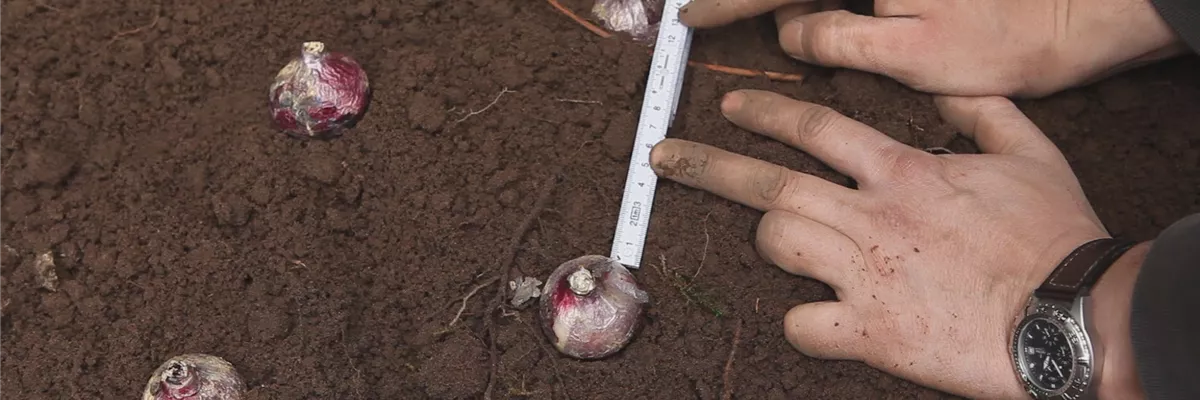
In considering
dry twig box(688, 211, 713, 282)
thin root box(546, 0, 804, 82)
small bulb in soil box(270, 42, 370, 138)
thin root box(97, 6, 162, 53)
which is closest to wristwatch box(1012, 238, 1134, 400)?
dry twig box(688, 211, 713, 282)

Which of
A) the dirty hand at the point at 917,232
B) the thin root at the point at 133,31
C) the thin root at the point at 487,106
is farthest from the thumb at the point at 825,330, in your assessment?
the thin root at the point at 133,31

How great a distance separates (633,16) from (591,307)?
703 millimetres

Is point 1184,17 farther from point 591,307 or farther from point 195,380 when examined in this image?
point 195,380

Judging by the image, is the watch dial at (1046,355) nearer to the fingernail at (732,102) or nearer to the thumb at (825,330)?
the thumb at (825,330)

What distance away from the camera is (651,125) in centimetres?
188

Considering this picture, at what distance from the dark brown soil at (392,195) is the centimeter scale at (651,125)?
1.1 inches

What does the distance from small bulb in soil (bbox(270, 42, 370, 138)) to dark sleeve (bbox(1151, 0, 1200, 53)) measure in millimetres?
1552

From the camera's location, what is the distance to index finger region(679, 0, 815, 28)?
1772mm

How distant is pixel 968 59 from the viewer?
5.48ft

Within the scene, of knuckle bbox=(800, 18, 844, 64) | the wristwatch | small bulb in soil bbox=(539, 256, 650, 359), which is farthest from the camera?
knuckle bbox=(800, 18, 844, 64)

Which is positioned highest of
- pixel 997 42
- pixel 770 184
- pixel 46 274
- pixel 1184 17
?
pixel 1184 17

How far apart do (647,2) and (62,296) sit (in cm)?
136

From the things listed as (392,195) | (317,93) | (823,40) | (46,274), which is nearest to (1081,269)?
(823,40)

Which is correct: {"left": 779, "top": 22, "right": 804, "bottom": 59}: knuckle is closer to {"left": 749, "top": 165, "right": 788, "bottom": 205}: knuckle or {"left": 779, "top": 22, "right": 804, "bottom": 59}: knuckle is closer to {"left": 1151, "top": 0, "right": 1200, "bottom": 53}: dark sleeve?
{"left": 749, "top": 165, "right": 788, "bottom": 205}: knuckle
